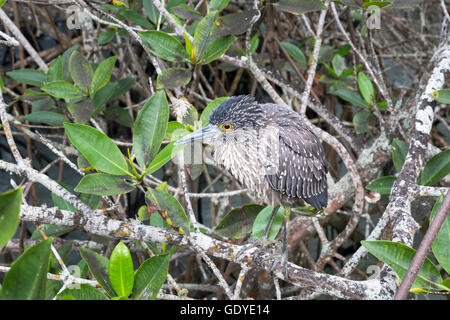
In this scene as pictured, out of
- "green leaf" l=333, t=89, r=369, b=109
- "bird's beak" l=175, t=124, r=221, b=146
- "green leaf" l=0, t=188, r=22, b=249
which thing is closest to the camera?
"green leaf" l=0, t=188, r=22, b=249

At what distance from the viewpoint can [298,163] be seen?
169 cm

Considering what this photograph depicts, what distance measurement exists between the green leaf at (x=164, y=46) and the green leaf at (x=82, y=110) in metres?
0.46

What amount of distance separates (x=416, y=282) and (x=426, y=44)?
2.44 m

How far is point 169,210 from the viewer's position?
133 cm

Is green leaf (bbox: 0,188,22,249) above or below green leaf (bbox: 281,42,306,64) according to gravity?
below

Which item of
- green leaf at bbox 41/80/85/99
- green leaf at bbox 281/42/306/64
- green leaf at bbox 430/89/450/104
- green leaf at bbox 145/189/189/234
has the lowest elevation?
green leaf at bbox 145/189/189/234

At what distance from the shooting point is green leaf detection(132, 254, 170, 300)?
109 cm

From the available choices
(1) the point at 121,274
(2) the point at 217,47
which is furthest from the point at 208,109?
(1) the point at 121,274

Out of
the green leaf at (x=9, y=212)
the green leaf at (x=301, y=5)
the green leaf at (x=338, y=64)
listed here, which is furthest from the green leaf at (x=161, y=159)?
the green leaf at (x=338, y=64)

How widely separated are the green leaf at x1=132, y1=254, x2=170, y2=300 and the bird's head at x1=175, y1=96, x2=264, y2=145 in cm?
54

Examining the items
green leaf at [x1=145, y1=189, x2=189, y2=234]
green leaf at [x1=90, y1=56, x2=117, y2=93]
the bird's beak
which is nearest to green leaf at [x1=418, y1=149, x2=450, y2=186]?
the bird's beak

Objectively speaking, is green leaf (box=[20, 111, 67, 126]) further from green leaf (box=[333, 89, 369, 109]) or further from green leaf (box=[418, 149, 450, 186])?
green leaf (box=[418, 149, 450, 186])

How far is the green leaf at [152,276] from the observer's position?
109 cm
